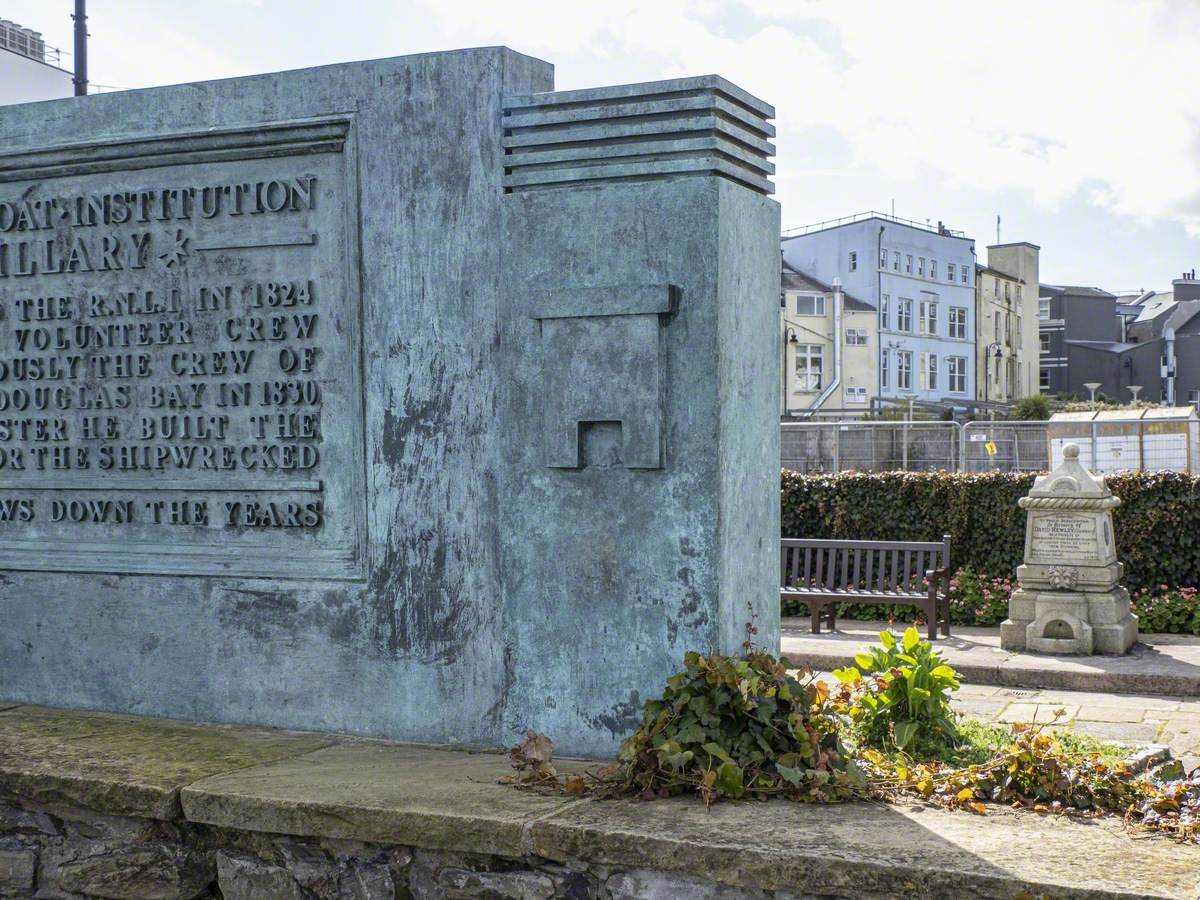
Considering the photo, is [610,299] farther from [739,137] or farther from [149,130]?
[149,130]

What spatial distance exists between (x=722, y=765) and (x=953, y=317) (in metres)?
58.5

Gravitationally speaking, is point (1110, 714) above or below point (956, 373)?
below

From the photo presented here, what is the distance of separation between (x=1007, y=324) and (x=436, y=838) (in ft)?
211

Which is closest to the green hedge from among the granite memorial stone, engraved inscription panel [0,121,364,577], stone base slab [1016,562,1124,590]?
stone base slab [1016,562,1124,590]

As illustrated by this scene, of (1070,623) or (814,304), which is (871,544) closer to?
(1070,623)

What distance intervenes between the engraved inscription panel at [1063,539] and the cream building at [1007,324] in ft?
169

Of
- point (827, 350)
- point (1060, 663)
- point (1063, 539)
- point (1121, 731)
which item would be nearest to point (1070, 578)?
point (1063, 539)

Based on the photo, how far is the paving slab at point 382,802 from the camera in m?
4.03

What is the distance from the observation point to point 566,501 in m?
4.77

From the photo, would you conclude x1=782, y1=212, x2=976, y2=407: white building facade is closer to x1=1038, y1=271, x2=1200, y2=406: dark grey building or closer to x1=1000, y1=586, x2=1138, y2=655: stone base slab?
x1=1038, y1=271, x2=1200, y2=406: dark grey building

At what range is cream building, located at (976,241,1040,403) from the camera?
62250mm

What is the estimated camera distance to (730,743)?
4.35 m

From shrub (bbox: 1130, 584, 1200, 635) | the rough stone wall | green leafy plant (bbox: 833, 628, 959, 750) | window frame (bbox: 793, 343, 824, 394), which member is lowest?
shrub (bbox: 1130, 584, 1200, 635)

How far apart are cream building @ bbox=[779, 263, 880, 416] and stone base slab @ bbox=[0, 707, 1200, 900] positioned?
1847 inches
